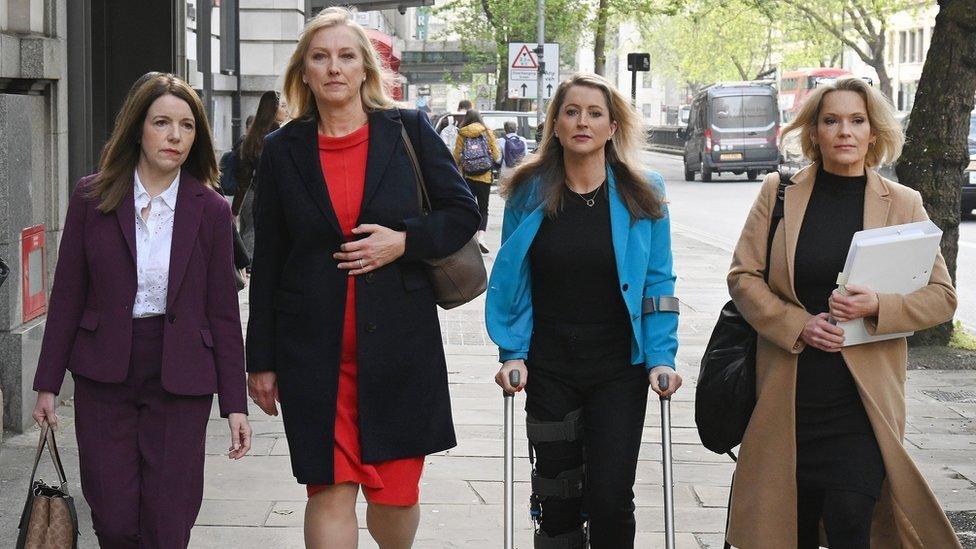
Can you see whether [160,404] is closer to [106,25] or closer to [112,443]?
[112,443]

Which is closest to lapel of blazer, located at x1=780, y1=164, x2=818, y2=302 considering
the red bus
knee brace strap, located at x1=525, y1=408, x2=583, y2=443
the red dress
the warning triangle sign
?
knee brace strap, located at x1=525, y1=408, x2=583, y2=443

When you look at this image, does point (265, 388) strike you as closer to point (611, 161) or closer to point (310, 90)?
A: point (310, 90)

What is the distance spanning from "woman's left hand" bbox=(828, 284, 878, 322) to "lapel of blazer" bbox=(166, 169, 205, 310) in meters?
1.83

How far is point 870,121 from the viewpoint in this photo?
4.30m

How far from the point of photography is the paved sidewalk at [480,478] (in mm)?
5625

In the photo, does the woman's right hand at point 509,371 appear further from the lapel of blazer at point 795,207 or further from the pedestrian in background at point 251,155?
the pedestrian in background at point 251,155

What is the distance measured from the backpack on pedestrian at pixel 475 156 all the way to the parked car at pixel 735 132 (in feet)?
72.0

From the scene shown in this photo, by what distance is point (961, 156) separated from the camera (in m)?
10.4

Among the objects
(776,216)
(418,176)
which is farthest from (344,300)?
(776,216)

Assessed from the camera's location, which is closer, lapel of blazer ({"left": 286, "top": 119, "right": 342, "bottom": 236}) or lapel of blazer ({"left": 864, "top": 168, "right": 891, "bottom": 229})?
lapel of blazer ({"left": 286, "top": 119, "right": 342, "bottom": 236})

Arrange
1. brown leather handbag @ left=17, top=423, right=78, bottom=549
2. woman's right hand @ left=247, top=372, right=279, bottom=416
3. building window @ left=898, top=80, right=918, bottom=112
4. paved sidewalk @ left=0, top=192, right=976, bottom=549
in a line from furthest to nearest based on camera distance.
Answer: building window @ left=898, top=80, right=918, bottom=112 < paved sidewalk @ left=0, top=192, right=976, bottom=549 < woman's right hand @ left=247, top=372, right=279, bottom=416 < brown leather handbag @ left=17, top=423, right=78, bottom=549

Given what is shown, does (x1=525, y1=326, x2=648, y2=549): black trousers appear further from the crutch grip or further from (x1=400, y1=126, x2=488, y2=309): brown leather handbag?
(x1=400, y1=126, x2=488, y2=309): brown leather handbag

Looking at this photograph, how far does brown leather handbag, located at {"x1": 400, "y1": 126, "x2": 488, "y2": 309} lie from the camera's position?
13.9 ft

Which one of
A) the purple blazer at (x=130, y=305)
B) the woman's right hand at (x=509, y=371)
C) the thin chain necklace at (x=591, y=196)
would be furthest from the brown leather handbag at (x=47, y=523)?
the thin chain necklace at (x=591, y=196)
